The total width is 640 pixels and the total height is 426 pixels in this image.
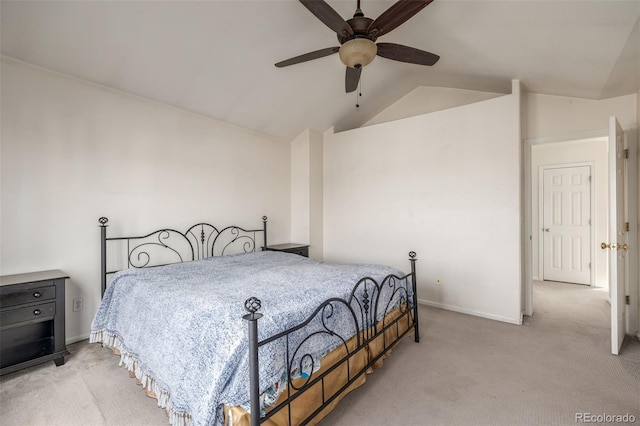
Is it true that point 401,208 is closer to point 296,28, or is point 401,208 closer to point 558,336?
point 558,336

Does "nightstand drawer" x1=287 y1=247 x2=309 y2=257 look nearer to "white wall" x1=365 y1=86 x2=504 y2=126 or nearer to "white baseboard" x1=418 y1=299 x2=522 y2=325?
"white baseboard" x1=418 y1=299 x2=522 y2=325

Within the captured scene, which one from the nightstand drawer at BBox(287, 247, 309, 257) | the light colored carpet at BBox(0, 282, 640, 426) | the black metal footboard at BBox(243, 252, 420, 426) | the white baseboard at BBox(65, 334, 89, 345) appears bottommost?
the light colored carpet at BBox(0, 282, 640, 426)

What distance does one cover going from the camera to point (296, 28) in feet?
9.28

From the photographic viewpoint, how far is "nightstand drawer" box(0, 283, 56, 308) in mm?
2111

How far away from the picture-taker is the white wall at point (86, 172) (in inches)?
96.2

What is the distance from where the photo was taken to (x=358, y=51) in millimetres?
1926

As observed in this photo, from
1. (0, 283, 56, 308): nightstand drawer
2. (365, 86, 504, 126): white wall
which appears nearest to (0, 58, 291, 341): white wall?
(0, 283, 56, 308): nightstand drawer

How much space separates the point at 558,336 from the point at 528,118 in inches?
99.2

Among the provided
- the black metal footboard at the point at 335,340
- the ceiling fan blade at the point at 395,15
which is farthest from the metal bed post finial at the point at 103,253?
the ceiling fan blade at the point at 395,15

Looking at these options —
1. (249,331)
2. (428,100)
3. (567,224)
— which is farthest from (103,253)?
(567,224)

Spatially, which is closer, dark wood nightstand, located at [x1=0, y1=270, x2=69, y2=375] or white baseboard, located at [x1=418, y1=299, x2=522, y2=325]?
dark wood nightstand, located at [x1=0, y1=270, x2=69, y2=375]

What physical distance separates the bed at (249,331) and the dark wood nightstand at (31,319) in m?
0.31

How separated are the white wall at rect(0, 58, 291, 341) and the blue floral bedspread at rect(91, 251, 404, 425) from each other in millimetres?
690

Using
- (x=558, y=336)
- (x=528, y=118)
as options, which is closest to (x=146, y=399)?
(x=558, y=336)
